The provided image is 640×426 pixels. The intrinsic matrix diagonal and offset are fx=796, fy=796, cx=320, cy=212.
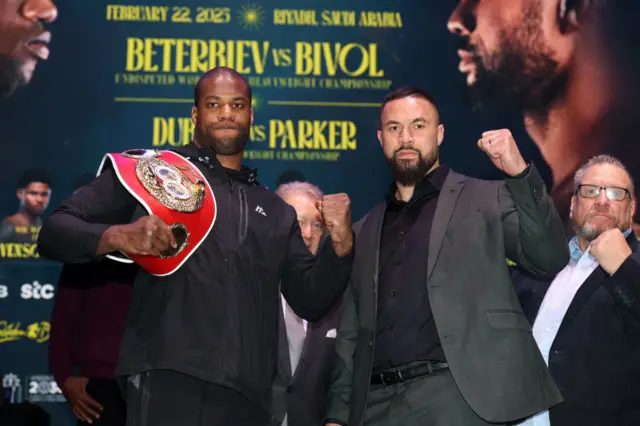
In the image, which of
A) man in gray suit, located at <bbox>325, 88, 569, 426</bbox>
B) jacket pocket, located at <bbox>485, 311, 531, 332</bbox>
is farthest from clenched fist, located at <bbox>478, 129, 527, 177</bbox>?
jacket pocket, located at <bbox>485, 311, 531, 332</bbox>

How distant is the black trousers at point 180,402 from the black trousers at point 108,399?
1735mm

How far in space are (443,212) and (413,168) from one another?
0.74 feet

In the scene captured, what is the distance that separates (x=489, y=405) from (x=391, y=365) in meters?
0.36

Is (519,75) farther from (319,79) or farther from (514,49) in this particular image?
(319,79)

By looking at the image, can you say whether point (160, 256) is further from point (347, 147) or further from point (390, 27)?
point (390, 27)

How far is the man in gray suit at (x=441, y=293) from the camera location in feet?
8.54

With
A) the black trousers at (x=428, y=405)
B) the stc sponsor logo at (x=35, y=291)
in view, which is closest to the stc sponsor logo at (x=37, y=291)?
the stc sponsor logo at (x=35, y=291)

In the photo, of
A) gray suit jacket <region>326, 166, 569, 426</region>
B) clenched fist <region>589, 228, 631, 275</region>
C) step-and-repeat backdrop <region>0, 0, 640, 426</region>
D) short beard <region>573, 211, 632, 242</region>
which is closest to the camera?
gray suit jacket <region>326, 166, 569, 426</region>

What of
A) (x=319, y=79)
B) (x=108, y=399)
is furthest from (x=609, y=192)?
(x=108, y=399)

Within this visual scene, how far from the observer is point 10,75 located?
5.32m

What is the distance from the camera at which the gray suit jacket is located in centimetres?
259

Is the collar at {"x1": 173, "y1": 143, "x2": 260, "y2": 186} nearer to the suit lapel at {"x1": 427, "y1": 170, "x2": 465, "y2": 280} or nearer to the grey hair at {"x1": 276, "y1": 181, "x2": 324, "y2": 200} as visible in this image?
the suit lapel at {"x1": 427, "y1": 170, "x2": 465, "y2": 280}

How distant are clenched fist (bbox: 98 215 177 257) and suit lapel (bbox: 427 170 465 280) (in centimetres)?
93

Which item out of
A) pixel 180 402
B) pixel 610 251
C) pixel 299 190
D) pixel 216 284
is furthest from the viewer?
pixel 299 190
